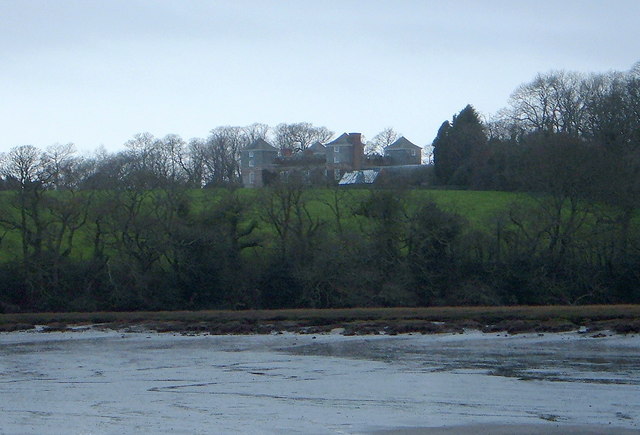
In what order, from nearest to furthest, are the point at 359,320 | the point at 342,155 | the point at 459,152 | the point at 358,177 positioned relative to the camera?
the point at 359,320 → the point at 459,152 → the point at 358,177 → the point at 342,155

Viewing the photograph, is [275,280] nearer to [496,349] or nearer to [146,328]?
[146,328]

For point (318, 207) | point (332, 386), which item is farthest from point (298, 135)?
point (332, 386)

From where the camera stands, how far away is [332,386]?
60.1ft

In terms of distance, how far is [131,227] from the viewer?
47281 mm

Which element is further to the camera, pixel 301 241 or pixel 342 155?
pixel 342 155

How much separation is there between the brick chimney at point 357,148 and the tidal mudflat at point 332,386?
71.6 metres

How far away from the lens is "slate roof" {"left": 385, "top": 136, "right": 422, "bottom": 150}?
118481mm

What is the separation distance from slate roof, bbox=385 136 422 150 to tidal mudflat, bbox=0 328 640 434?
90205mm

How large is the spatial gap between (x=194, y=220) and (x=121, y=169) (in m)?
6.40

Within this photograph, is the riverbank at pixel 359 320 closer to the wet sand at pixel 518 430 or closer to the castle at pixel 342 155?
the wet sand at pixel 518 430

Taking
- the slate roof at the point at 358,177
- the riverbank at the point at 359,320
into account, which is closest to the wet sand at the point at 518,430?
the riverbank at the point at 359,320

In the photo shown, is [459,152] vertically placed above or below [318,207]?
above

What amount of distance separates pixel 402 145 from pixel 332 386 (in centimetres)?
10306

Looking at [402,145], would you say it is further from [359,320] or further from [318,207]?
[359,320]
